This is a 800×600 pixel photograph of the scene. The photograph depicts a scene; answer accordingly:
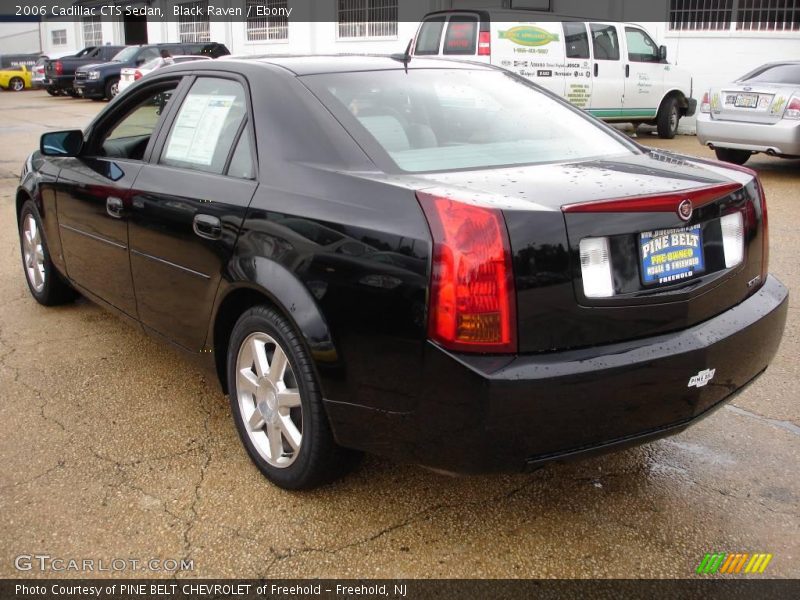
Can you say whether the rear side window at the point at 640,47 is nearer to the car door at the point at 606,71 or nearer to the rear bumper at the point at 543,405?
the car door at the point at 606,71

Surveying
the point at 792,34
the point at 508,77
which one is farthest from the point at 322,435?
the point at 792,34

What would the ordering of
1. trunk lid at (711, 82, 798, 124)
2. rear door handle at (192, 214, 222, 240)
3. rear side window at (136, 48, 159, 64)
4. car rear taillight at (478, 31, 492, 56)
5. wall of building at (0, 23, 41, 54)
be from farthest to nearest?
wall of building at (0, 23, 41, 54), rear side window at (136, 48, 159, 64), car rear taillight at (478, 31, 492, 56), trunk lid at (711, 82, 798, 124), rear door handle at (192, 214, 222, 240)

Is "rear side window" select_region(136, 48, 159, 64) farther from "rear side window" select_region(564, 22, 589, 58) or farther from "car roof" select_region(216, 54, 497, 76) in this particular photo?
"car roof" select_region(216, 54, 497, 76)

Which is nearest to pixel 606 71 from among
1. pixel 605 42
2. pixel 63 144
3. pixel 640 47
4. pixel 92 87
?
pixel 605 42

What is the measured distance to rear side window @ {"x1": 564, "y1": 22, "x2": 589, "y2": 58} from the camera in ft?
41.3

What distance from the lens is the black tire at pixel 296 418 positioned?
2.70m

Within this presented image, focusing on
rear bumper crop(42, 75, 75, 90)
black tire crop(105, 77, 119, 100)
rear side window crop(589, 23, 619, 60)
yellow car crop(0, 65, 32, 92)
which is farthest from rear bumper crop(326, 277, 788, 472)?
yellow car crop(0, 65, 32, 92)

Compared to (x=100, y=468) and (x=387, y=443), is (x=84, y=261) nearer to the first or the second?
(x=100, y=468)

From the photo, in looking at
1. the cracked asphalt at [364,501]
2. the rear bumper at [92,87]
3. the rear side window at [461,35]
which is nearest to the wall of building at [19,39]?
the rear bumper at [92,87]

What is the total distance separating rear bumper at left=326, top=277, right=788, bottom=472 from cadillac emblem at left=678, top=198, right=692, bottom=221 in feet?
1.15

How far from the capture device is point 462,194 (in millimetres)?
2430

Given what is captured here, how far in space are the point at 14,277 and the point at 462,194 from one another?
15.3 feet

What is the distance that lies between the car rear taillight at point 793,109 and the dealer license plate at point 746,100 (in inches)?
16.1

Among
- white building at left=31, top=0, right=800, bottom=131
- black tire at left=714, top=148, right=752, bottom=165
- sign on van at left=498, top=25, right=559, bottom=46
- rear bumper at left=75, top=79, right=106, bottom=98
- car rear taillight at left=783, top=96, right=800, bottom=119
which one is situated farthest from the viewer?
rear bumper at left=75, top=79, right=106, bottom=98
